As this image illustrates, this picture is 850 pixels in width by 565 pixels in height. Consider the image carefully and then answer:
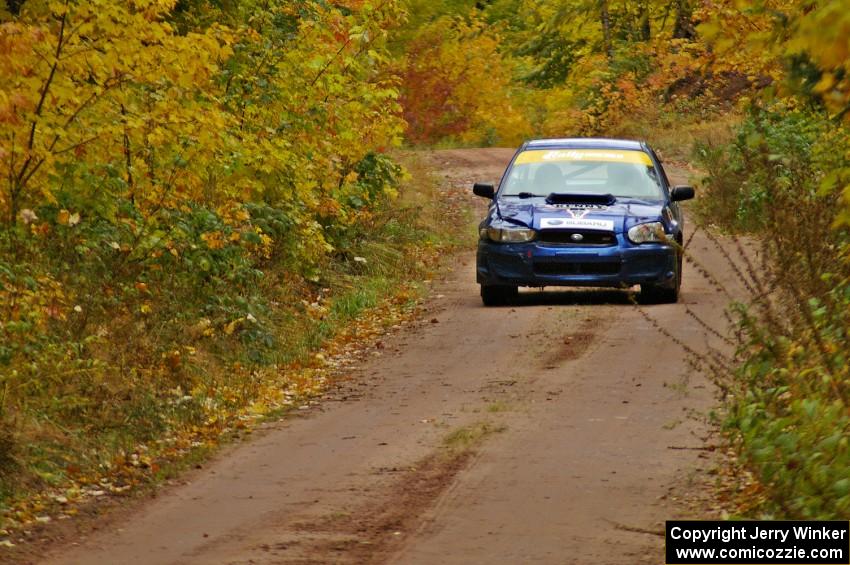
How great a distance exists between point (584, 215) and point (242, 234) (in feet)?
11.8

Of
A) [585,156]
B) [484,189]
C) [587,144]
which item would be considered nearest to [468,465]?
[484,189]

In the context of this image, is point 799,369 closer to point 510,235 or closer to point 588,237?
point 588,237

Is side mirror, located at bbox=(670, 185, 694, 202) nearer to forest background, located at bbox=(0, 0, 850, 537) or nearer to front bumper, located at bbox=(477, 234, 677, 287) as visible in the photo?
front bumper, located at bbox=(477, 234, 677, 287)

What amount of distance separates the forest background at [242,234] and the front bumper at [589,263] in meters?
1.16

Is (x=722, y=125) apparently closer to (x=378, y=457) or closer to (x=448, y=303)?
(x=448, y=303)

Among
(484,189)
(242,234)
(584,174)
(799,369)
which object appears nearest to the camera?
(799,369)

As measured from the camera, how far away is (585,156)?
17.5 metres

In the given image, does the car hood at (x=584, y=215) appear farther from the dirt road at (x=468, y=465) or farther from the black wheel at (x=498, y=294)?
the dirt road at (x=468, y=465)

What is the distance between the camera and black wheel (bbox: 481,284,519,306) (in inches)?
662

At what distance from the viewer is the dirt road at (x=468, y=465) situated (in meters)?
7.93

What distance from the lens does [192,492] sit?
948 centimetres

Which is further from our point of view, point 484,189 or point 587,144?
point 587,144

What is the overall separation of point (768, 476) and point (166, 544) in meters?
3.00

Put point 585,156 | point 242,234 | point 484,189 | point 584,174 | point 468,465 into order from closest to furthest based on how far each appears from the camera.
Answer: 1. point 468,465
2. point 242,234
3. point 484,189
4. point 584,174
5. point 585,156
